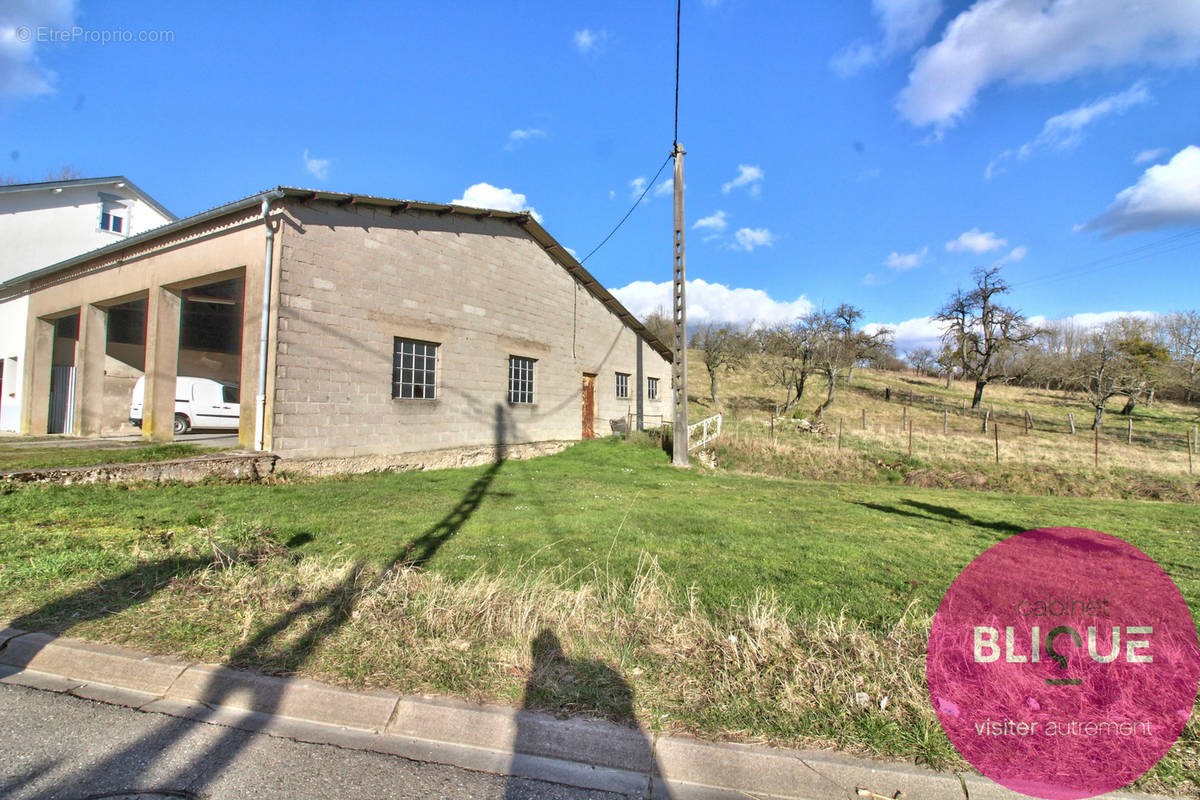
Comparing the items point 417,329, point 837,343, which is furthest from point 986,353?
point 417,329

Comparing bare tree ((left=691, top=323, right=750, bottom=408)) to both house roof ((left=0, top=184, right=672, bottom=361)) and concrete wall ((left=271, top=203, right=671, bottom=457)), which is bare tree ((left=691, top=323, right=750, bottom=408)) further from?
concrete wall ((left=271, top=203, right=671, bottom=457))

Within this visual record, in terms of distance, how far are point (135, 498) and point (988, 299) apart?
4437 centimetres

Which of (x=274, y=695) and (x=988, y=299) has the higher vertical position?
(x=988, y=299)

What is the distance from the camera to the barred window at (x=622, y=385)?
20516 mm

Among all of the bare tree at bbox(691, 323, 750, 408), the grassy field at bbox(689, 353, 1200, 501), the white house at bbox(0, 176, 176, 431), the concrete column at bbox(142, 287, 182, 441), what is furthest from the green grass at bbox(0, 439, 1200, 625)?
the bare tree at bbox(691, 323, 750, 408)

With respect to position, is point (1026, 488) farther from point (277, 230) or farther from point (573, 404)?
point (277, 230)

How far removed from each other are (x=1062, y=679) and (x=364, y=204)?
40.9 ft

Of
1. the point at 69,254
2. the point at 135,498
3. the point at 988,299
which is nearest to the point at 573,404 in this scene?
the point at 135,498

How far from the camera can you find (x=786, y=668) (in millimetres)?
3092

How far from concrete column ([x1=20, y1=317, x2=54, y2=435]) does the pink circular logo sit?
2203cm

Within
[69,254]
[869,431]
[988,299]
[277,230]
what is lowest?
[869,431]

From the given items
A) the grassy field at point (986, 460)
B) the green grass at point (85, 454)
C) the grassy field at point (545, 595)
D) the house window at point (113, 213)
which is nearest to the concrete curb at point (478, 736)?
the grassy field at point (545, 595)

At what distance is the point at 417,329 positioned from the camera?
1236 cm

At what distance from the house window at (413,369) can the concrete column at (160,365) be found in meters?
4.66
